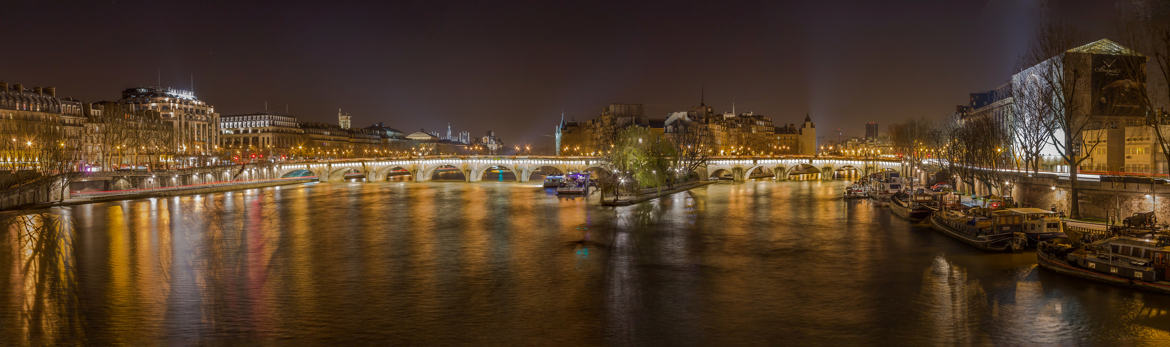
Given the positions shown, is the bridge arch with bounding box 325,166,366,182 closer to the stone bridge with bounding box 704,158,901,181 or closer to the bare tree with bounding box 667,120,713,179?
the bare tree with bounding box 667,120,713,179

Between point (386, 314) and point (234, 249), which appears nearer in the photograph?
point (386, 314)

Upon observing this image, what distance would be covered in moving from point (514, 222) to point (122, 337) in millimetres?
29766

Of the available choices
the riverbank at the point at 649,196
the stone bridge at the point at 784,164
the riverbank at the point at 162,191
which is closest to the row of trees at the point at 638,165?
the riverbank at the point at 649,196

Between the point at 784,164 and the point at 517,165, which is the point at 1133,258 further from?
the point at 517,165

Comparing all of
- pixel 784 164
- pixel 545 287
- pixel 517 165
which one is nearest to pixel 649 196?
pixel 545 287

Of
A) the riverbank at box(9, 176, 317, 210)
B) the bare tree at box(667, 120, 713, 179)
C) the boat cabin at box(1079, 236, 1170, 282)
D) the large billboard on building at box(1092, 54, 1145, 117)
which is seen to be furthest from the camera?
the bare tree at box(667, 120, 713, 179)

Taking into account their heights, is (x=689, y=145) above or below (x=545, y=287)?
above

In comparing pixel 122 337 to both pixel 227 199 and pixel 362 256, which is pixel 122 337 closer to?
pixel 362 256

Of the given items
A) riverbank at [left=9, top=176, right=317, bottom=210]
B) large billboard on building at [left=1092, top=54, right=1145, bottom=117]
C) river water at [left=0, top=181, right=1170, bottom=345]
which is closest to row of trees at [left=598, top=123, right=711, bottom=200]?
river water at [left=0, top=181, right=1170, bottom=345]

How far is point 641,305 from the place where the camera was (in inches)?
888

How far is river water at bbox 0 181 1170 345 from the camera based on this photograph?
64.2 feet

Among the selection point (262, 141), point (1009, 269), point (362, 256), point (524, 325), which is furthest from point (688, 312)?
point (262, 141)

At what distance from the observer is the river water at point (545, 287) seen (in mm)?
19578

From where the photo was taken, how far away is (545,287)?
2542 cm
